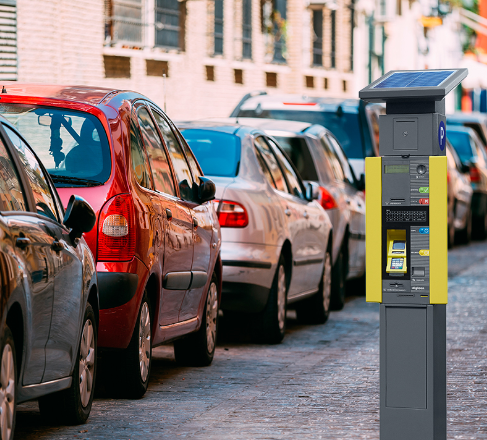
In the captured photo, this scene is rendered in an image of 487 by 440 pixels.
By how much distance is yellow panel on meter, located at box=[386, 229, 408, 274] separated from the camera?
5664 mm

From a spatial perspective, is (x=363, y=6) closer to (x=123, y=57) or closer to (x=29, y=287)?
(x=123, y=57)

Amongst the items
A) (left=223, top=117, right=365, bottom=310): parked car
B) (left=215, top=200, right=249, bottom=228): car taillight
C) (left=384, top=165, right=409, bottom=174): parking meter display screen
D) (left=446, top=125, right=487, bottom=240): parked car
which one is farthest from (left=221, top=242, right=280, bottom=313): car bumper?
(left=446, top=125, right=487, bottom=240): parked car

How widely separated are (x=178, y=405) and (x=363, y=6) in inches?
1164

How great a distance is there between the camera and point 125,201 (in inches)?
277

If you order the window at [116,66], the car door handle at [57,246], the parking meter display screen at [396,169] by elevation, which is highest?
the window at [116,66]

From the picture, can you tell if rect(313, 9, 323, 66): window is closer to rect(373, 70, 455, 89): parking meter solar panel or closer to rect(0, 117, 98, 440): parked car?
rect(0, 117, 98, 440): parked car

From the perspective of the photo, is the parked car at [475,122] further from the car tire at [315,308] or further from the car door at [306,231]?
the car door at [306,231]

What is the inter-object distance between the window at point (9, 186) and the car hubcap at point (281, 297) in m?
4.33

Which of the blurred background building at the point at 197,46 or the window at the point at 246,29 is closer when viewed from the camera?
the blurred background building at the point at 197,46

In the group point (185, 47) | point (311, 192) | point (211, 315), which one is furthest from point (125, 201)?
point (185, 47)

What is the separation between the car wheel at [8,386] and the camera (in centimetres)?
516

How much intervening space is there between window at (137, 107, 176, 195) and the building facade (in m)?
7.80

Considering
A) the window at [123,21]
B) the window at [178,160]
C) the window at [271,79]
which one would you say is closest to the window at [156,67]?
the window at [123,21]

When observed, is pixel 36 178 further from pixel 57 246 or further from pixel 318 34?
pixel 318 34
